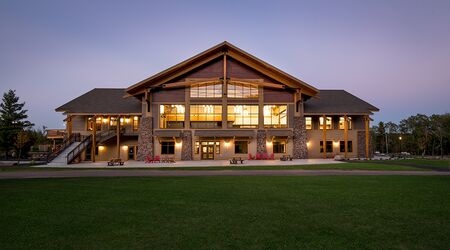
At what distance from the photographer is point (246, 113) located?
32.6 meters

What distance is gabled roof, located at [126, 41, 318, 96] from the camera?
31.0 meters

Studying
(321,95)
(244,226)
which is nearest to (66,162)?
(244,226)

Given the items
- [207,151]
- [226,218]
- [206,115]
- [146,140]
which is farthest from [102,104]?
[226,218]

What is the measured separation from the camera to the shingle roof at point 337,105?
113ft

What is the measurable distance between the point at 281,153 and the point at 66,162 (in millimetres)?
23458

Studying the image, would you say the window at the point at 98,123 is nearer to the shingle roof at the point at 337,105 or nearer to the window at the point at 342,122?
the shingle roof at the point at 337,105

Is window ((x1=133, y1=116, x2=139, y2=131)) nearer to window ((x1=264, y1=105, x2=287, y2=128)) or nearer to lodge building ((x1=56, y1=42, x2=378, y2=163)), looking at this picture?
lodge building ((x1=56, y1=42, x2=378, y2=163))

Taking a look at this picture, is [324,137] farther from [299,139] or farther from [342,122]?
[342,122]

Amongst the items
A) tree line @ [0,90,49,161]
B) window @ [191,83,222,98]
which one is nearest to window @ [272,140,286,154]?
window @ [191,83,222,98]

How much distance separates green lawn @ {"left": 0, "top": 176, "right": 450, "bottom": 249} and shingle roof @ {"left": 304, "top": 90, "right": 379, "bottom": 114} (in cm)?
2464

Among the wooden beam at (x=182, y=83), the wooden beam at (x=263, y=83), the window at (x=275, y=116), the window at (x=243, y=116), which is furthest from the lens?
the window at (x=275, y=116)

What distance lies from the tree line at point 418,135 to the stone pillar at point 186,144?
43796 millimetres

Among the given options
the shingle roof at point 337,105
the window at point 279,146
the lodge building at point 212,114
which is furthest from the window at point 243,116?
the shingle roof at point 337,105

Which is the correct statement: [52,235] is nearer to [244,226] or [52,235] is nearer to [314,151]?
[244,226]
